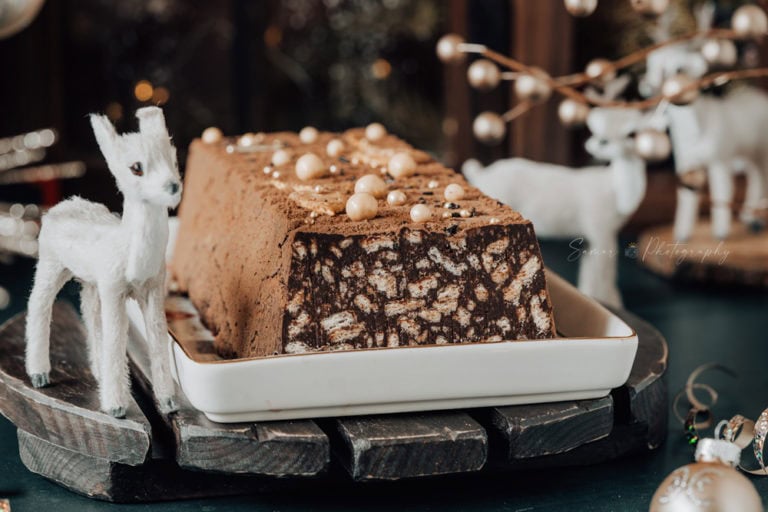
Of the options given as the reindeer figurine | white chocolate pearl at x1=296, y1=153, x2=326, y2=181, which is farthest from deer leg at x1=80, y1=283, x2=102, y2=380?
white chocolate pearl at x1=296, y1=153, x2=326, y2=181

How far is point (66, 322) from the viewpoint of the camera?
56.4 inches

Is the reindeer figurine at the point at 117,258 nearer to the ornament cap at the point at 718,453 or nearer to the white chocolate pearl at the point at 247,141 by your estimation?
the white chocolate pearl at the point at 247,141

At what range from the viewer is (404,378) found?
1.05 meters

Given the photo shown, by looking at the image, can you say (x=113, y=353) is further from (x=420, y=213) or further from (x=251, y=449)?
(x=420, y=213)

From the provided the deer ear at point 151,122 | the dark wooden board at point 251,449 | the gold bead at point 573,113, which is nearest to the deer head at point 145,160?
the deer ear at point 151,122

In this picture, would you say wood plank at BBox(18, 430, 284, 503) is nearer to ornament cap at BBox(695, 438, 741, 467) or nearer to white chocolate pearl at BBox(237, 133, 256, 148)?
ornament cap at BBox(695, 438, 741, 467)

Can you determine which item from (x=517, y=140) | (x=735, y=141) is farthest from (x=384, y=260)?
(x=517, y=140)

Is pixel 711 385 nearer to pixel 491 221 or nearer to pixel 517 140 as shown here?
pixel 491 221

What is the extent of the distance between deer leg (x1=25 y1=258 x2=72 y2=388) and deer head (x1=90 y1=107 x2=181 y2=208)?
181mm

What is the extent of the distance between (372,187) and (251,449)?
1.09ft

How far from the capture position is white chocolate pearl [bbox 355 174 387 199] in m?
1.20

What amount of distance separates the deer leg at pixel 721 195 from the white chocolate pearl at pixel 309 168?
1.13 m

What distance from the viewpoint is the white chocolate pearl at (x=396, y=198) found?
1.18 m

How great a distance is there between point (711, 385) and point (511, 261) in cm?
51
